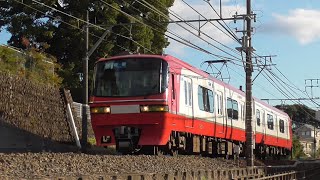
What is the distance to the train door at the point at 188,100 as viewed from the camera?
1838cm

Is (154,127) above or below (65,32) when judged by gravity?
below

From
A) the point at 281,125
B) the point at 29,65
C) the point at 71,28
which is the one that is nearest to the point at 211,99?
the point at 29,65

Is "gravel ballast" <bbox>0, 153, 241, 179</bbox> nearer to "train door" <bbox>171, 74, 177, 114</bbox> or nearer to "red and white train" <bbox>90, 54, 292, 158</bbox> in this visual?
"red and white train" <bbox>90, 54, 292, 158</bbox>

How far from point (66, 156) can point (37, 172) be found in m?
2.94

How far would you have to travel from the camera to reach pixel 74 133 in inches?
1053

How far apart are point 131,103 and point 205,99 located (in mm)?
4650

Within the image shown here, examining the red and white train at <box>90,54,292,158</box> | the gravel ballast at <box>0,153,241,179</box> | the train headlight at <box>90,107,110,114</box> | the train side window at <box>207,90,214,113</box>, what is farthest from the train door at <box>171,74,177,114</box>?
the train side window at <box>207,90,214,113</box>

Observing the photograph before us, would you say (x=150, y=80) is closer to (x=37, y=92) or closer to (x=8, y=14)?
(x=37, y=92)

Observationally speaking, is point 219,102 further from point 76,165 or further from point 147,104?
point 76,165

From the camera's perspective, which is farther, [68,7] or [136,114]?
[68,7]

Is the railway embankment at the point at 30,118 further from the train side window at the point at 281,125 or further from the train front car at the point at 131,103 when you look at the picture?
the train side window at the point at 281,125

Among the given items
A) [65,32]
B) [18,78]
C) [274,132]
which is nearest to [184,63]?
[18,78]

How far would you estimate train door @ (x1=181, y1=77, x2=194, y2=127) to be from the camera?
60.3 feet

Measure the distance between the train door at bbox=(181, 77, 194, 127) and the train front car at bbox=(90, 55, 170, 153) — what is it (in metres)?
1.58
